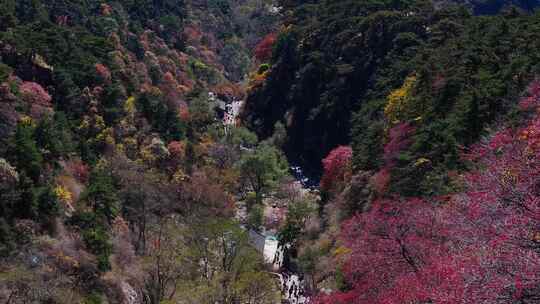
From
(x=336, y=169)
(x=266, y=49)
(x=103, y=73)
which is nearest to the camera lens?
(x=336, y=169)

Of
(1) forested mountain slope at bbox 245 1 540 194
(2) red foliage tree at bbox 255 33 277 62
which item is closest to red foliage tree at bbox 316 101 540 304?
(1) forested mountain slope at bbox 245 1 540 194

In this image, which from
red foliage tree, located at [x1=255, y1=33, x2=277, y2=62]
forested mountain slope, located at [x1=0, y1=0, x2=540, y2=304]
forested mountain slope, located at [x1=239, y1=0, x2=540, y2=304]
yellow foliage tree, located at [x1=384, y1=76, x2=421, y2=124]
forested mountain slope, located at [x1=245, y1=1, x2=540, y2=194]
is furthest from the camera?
red foliage tree, located at [x1=255, y1=33, x2=277, y2=62]

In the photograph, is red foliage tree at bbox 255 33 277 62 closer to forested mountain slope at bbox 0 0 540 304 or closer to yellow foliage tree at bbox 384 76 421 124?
forested mountain slope at bbox 0 0 540 304

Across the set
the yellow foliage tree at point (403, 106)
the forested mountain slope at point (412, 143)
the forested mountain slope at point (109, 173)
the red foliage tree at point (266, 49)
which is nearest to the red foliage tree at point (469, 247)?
the forested mountain slope at point (412, 143)

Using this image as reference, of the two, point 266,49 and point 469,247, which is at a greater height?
point 469,247

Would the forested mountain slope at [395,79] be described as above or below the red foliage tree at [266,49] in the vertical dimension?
above

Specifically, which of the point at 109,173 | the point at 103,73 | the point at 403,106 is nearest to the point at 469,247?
the point at 403,106

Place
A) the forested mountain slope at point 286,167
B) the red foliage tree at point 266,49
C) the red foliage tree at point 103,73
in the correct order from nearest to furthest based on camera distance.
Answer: the forested mountain slope at point 286,167 → the red foliage tree at point 103,73 → the red foliage tree at point 266,49

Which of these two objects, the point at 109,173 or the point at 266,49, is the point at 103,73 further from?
the point at 266,49

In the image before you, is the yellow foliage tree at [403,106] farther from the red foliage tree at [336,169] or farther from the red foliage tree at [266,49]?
the red foliage tree at [266,49]
